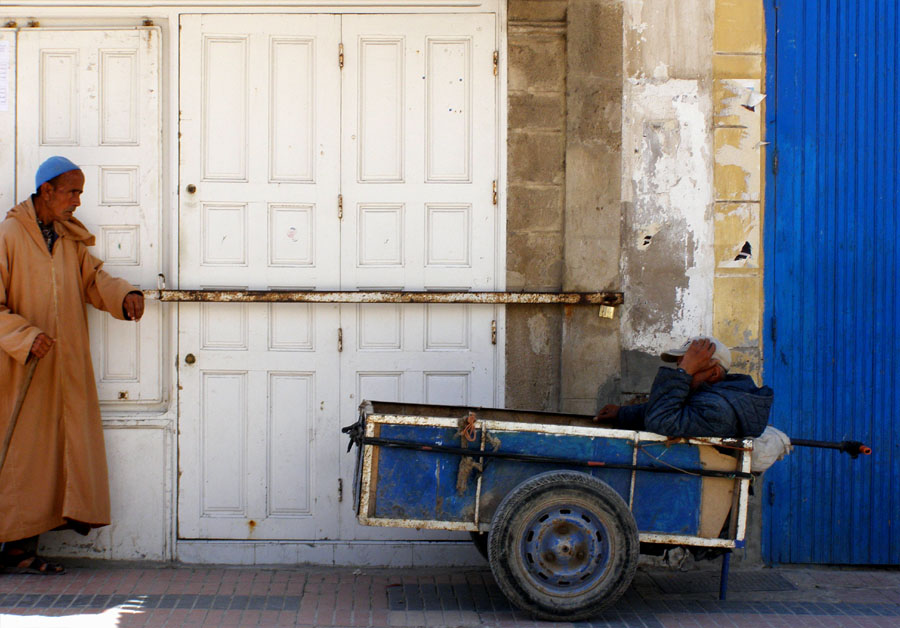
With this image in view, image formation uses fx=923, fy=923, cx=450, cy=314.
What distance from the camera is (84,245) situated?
5414mm

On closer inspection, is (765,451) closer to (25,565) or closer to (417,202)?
(417,202)

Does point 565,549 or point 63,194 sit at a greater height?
point 63,194

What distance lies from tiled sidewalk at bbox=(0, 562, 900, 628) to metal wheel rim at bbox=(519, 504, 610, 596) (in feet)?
0.80

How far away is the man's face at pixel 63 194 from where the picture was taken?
5164 mm

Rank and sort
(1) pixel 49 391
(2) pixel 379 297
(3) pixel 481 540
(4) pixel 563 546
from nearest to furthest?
(4) pixel 563 546
(3) pixel 481 540
(1) pixel 49 391
(2) pixel 379 297

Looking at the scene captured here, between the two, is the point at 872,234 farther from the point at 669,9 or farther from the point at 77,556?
the point at 77,556

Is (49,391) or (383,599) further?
(49,391)

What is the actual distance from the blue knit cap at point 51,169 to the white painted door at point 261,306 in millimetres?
700

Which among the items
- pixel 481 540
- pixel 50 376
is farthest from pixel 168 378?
pixel 481 540

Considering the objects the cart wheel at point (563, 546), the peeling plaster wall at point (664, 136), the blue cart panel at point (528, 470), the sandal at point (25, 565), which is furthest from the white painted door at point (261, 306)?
the peeling plaster wall at point (664, 136)

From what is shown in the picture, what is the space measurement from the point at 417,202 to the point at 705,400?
213 cm

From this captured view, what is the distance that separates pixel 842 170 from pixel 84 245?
454cm

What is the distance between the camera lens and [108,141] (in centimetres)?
554

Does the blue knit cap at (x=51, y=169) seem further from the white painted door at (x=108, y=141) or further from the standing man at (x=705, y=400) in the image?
the standing man at (x=705, y=400)
